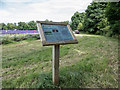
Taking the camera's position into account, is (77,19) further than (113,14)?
Yes

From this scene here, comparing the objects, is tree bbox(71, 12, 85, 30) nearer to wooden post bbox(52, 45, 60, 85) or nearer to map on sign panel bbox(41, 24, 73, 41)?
map on sign panel bbox(41, 24, 73, 41)

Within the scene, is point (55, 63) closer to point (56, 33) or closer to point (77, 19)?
point (56, 33)

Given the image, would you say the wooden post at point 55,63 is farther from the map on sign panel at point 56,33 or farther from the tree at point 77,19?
the tree at point 77,19

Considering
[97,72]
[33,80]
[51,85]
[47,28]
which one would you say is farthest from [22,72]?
[97,72]

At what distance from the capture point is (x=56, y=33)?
2.17 meters

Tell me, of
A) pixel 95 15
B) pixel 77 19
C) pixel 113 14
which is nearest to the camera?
pixel 113 14

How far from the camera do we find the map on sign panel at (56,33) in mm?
2024

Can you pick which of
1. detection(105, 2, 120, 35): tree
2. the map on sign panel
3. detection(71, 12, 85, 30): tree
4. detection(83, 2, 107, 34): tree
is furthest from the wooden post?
detection(71, 12, 85, 30): tree

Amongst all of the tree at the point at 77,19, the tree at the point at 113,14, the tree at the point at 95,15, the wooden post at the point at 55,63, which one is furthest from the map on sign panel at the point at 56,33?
the tree at the point at 77,19

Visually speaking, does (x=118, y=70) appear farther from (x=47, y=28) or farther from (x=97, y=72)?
(x=47, y=28)

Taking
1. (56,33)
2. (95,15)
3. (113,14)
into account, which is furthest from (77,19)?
(56,33)

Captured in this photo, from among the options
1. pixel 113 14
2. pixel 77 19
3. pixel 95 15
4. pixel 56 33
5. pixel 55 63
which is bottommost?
pixel 55 63

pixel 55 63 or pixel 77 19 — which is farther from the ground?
pixel 77 19

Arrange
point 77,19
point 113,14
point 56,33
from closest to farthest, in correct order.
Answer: point 56,33, point 113,14, point 77,19
